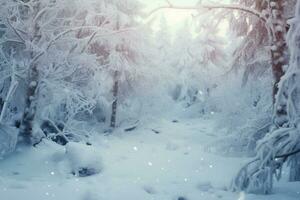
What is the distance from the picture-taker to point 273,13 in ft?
30.7

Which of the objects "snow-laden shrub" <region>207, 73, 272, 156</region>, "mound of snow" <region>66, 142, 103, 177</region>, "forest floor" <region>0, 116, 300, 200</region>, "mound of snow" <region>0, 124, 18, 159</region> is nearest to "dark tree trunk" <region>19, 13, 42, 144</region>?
"mound of snow" <region>0, 124, 18, 159</region>

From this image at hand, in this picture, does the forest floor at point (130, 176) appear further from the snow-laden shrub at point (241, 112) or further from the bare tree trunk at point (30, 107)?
the snow-laden shrub at point (241, 112)

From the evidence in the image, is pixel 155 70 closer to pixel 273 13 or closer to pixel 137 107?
pixel 137 107

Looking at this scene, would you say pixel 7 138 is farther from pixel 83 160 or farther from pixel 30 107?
pixel 83 160

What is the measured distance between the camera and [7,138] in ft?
44.8

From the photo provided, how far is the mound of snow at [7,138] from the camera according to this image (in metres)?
13.1

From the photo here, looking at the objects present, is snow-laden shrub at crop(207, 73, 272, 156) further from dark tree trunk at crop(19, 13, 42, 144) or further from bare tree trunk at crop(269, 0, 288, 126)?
dark tree trunk at crop(19, 13, 42, 144)

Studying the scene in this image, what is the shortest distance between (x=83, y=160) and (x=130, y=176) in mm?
1432

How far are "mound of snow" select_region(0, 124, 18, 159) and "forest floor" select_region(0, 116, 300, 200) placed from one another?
20.7 inches

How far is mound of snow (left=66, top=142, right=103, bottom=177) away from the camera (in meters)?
11.3

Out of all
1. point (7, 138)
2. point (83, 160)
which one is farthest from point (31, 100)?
point (83, 160)

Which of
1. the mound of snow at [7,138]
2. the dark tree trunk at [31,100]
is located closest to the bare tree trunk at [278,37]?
the dark tree trunk at [31,100]

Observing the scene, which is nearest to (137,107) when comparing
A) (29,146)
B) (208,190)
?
(29,146)

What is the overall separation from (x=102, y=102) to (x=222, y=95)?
7.57 metres
